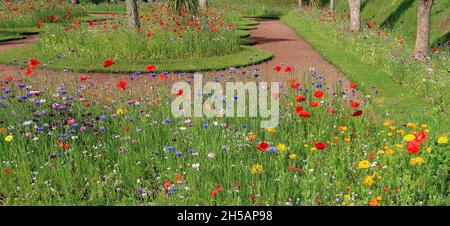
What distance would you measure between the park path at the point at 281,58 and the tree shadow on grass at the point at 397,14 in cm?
492

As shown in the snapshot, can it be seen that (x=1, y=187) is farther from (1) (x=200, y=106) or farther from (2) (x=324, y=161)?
(2) (x=324, y=161)

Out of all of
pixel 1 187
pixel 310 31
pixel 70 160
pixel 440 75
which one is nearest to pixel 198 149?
pixel 70 160

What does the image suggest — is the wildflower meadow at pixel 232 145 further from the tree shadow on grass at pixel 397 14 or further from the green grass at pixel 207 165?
the tree shadow on grass at pixel 397 14

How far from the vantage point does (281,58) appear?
15.7 metres

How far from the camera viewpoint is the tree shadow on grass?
24.3 meters

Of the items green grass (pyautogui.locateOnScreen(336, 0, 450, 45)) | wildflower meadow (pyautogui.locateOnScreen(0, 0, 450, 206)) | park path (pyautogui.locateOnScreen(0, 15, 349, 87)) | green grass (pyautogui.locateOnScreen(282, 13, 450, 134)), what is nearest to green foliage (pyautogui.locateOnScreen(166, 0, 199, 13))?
park path (pyautogui.locateOnScreen(0, 15, 349, 87))

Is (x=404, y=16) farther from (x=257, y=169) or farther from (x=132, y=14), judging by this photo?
(x=257, y=169)

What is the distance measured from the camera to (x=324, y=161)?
5.84m

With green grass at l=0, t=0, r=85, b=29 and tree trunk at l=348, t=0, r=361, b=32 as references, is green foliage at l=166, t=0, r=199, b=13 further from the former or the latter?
green grass at l=0, t=0, r=85, b=29

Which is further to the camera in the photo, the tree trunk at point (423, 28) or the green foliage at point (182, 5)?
the green foliage at point (182, 5)

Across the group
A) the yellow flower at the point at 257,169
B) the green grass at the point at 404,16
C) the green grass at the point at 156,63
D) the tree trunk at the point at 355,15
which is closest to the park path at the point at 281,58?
the green grass at the point at 156,63

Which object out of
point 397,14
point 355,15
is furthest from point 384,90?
point 397,14

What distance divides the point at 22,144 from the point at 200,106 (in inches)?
100.0

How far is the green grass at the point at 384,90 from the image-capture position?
319 inches
